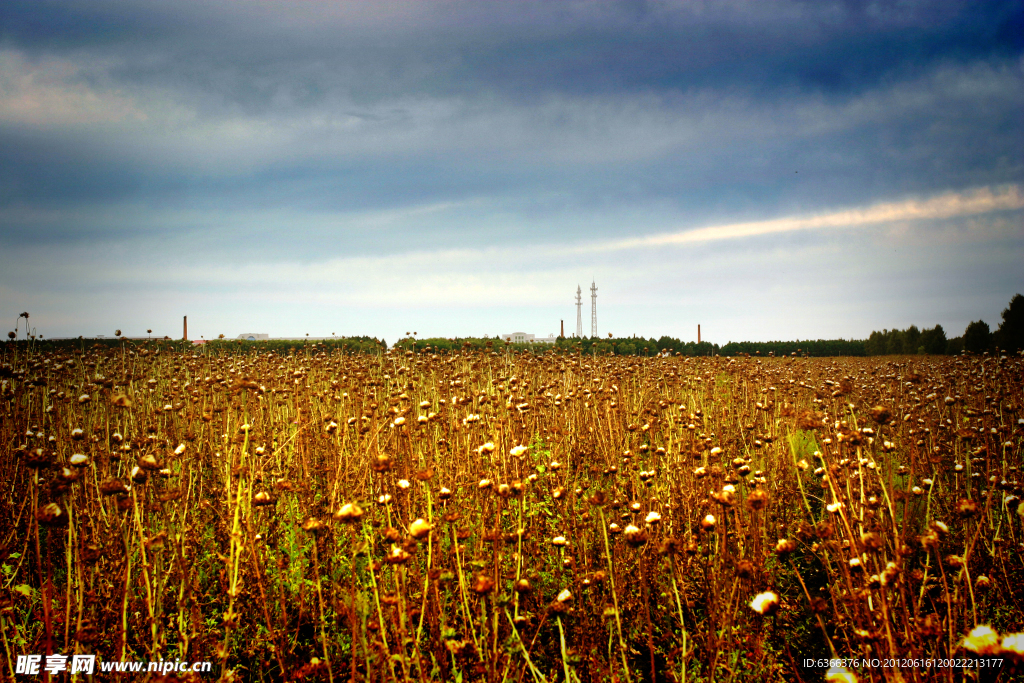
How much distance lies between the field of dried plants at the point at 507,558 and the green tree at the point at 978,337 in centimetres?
1778

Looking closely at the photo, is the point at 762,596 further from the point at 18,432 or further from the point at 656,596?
the point at 18,432

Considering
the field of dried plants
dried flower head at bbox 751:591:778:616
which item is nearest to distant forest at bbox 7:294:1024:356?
the field of dried plants

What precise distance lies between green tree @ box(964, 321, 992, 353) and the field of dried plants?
17783 mm

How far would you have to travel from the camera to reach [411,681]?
7.22ft

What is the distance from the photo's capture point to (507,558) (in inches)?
129

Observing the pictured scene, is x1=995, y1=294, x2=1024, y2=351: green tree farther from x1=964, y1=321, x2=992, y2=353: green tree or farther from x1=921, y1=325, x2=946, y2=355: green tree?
x1=921, y1=325, x2=946, y2=355: green tree

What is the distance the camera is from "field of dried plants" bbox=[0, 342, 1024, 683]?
7.36 feet

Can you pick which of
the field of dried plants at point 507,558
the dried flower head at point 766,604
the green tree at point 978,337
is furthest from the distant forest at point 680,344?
the dried flower head at point 766,604

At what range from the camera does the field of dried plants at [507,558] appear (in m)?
2.24

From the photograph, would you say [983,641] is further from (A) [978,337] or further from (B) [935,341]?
(B) [935,341]

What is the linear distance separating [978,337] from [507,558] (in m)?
24.7

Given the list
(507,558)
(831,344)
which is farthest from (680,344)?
(507,558)

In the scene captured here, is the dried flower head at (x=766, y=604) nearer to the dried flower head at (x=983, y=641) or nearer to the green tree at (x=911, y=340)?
the dried flower head at (x=983, y=641)

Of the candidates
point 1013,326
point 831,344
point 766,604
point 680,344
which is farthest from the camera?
point 831,344
